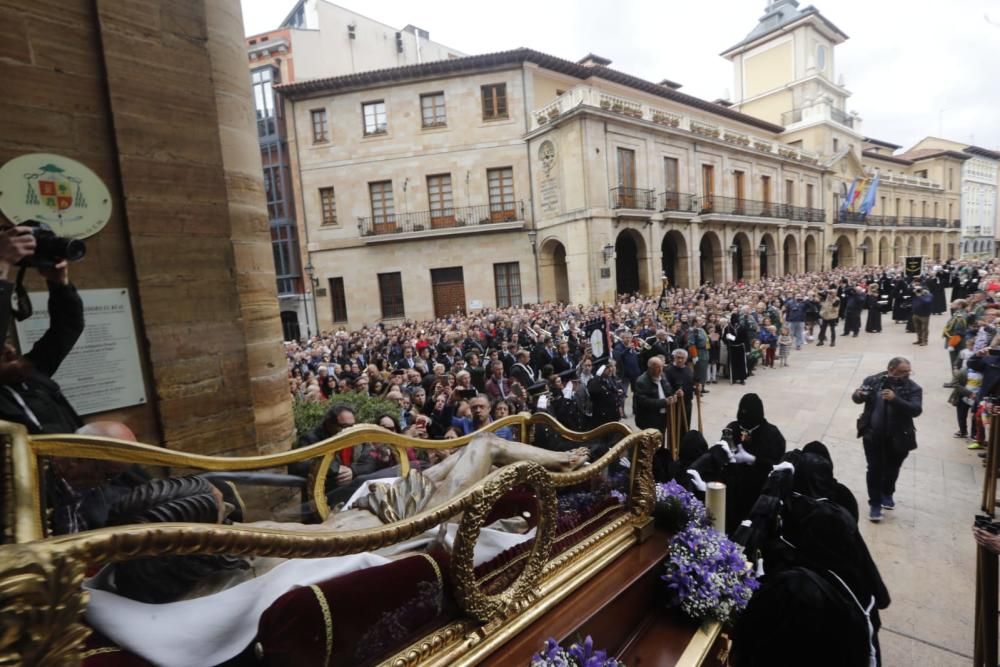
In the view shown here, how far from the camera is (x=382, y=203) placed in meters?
24.8

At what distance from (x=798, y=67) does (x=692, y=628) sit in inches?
2012

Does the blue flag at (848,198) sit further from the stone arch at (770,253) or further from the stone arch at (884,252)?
the stone arch at (884,252)

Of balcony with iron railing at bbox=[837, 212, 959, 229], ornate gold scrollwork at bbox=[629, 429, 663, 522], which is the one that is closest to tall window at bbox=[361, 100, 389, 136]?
ornate gold scrollwork at bbox=[629, 429, 663, 522]

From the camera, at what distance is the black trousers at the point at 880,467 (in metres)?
4.98

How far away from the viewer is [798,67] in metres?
40.5

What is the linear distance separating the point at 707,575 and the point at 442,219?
77.2ft

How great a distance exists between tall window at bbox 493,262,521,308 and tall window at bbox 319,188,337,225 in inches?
350

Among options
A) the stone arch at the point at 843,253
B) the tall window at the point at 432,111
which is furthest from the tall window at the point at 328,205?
the stone arch at the point at 843,253

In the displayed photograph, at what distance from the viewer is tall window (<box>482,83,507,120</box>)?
916 inches

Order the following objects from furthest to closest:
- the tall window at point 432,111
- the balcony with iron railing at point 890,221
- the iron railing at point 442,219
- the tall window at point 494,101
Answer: the balcony with iron railing at point 890,221, the iron railing at point 442,219, the tall window at point 432,111, the tall window at point 494,101

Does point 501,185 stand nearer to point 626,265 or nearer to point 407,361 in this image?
point 626,265

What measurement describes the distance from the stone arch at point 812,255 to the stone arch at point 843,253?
5192mm

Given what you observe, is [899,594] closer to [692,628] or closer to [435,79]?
[692,628]

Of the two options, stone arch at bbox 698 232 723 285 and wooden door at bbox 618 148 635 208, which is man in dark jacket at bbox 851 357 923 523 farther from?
stone arch at bbox 698 232 723 285
